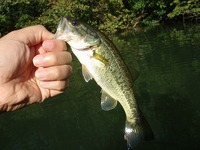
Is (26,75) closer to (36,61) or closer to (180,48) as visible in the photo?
(36,61)

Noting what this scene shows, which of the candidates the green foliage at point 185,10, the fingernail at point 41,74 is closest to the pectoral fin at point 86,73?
the fingernail at point 41,74

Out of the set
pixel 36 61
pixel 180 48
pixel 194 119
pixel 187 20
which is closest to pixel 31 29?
pixel 36 61

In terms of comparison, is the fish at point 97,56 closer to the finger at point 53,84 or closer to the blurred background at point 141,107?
the finger at point 53,84

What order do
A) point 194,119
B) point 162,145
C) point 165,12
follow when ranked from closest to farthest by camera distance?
point 162,145
point 194,119
point 165,12

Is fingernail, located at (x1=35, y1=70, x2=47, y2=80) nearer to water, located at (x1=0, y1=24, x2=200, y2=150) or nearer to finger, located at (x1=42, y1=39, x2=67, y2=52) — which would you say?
finger, located at (x1=42, y1=39, x2=67, y2=52)

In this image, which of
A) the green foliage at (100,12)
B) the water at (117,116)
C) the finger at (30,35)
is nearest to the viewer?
the finger at (30,35)

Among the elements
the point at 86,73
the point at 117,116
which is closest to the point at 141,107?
the point at 117,116

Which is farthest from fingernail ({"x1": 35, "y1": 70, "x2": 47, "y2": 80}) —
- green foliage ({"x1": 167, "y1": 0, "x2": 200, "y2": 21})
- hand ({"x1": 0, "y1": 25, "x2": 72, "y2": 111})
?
green foliage ({"x1": 167, "y1": 0, "x2": 200, "y2": 21})
